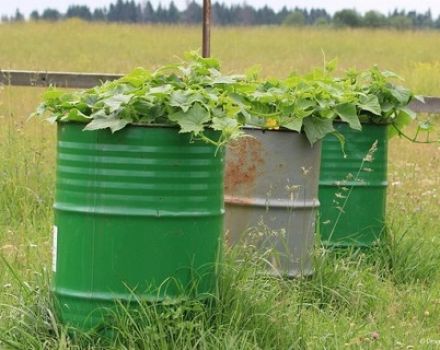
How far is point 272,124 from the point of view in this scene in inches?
193

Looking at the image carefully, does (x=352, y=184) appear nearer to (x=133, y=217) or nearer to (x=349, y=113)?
(x=349, y=113)

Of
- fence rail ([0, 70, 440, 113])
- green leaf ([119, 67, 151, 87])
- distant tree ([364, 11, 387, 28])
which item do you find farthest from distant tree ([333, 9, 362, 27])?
green leaf ([119, 67, 151, 87])

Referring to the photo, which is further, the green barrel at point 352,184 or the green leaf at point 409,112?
the green barrel at point 352,184

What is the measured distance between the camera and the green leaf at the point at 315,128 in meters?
4.80

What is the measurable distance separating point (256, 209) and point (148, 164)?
1.24 meters

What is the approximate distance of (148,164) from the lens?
383cm

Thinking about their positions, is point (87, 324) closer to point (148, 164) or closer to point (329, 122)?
point (148, 164)

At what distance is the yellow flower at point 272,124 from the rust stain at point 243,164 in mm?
91

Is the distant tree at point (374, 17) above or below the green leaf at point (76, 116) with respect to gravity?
below

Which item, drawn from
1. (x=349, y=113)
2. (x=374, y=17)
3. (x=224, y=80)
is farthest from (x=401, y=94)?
(x=374, y=17)

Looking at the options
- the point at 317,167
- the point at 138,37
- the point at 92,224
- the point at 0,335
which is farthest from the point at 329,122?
the point at 138,37

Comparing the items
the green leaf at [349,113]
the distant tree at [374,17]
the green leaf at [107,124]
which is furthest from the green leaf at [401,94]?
the distant tree at [374,17]

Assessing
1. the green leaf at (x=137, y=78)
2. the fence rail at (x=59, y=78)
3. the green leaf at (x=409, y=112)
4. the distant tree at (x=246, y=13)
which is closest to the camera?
the green leaf at (x=137, y=78)

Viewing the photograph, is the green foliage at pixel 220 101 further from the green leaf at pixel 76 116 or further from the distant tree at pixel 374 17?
the distant tree at pixel 374 17
